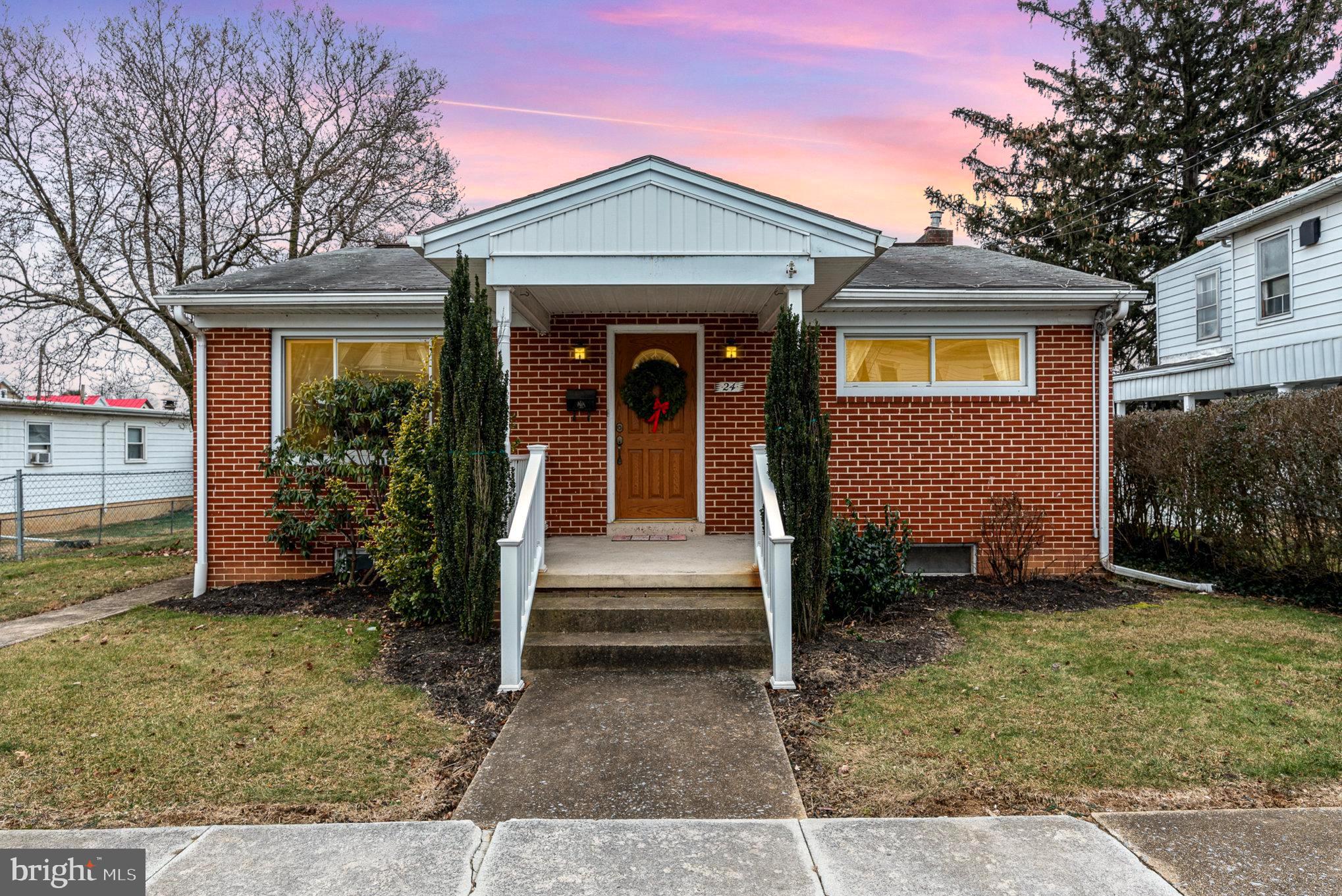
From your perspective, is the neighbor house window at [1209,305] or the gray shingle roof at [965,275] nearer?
the gray shingle roof at [965,275]

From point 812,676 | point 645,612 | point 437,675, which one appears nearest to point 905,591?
point 812,676

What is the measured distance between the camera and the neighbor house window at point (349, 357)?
7863 mm

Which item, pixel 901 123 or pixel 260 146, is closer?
pixel 901 123

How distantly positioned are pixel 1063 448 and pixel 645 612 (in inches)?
198

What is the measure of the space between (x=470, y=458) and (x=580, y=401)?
2.52 metres

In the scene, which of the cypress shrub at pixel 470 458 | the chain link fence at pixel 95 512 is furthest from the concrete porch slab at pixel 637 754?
the chain link fence at pixel 95 512

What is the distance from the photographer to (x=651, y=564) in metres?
6.39

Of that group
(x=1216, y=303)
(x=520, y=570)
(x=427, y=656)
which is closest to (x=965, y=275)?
(x=520, y=570)

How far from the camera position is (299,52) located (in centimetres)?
1536

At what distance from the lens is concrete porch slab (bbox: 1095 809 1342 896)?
2.66m

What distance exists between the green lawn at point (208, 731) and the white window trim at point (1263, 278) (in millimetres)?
13615

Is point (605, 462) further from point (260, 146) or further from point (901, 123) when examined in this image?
point (260, 146)

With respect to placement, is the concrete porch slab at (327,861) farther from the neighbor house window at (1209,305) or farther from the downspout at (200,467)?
the neighbor house window at (1209,305)

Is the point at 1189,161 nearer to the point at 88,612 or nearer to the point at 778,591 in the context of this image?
the point at 778,591
